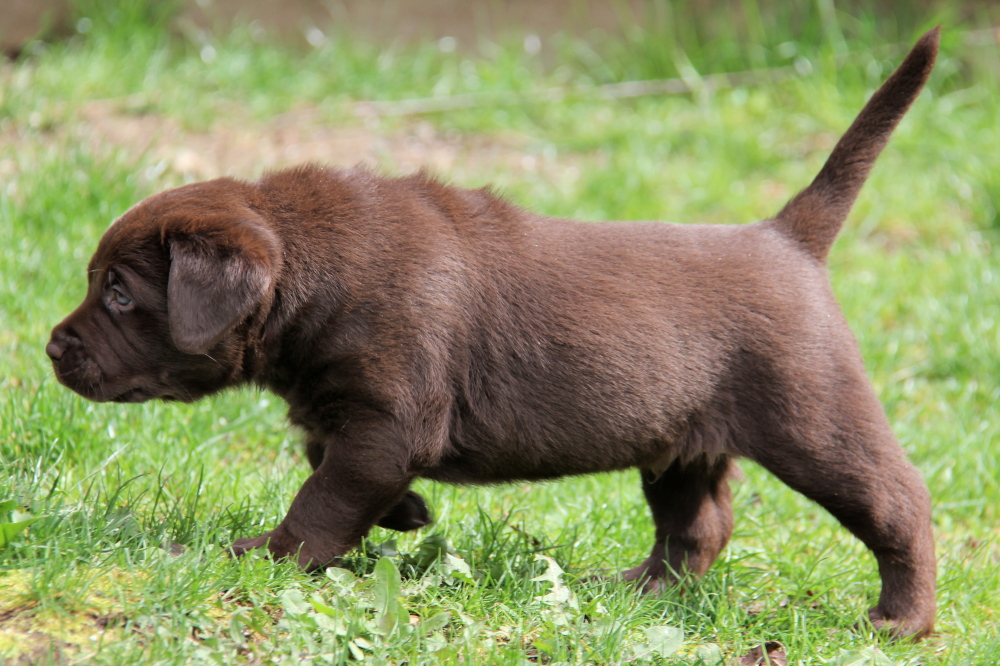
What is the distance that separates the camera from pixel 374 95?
322 inches

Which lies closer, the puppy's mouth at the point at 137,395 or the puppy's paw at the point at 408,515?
the puppy's mouth at the point at 137,395

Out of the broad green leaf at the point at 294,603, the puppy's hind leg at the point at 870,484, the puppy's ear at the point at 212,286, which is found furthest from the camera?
the puppy's hind leg at the point at 870,484

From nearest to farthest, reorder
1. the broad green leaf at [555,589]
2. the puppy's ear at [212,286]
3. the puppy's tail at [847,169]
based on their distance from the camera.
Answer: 1. the puppy's ear at [212,286]
2. the broad green leaf at [555,589]
3. the puppy's tail at [847,169]

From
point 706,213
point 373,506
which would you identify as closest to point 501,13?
point 706,213

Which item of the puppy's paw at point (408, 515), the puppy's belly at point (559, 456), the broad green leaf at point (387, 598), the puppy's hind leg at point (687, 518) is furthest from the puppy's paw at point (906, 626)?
the broad green leaf at point (387, 598)

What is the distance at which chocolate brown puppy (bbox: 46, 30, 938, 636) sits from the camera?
3.15 metres

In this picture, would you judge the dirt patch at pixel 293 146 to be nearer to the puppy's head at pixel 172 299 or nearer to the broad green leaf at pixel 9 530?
the puppy's head at pixel 172 299

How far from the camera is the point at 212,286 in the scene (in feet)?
10.1

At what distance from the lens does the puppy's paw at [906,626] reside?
360cm

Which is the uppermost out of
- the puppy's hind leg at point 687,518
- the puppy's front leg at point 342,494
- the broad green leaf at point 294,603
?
the puppy's front leg at point 342,494

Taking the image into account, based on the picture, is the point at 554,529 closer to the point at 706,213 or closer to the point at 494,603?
the point at 494,603

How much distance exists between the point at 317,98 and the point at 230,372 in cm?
504

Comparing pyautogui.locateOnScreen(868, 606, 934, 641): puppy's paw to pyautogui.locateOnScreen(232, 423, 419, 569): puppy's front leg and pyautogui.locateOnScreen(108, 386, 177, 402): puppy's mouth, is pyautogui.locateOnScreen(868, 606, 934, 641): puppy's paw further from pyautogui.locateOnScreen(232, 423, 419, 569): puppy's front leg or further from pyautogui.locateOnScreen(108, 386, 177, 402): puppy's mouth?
pyautogui.locateOnScreen(108, 386, 177, 402): puppy's mouth

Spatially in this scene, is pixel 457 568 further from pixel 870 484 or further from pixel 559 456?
pixel 870 484
